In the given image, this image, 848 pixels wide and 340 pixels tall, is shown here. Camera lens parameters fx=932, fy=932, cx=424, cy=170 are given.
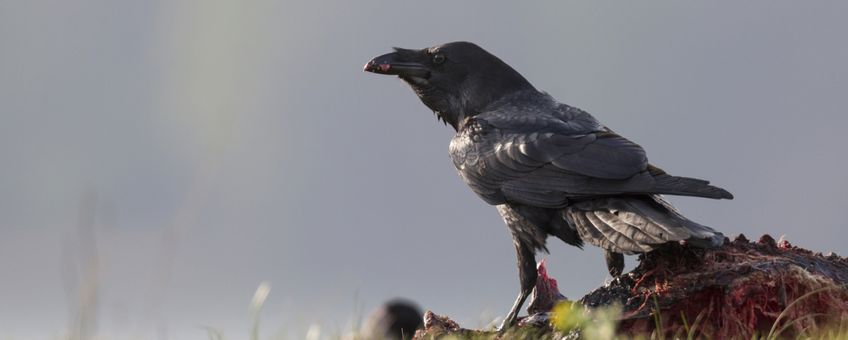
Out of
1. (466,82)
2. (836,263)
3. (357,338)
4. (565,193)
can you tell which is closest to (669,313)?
(565,193)

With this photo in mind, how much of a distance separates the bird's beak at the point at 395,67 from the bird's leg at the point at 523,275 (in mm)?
1991

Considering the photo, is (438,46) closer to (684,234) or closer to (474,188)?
(474,188)

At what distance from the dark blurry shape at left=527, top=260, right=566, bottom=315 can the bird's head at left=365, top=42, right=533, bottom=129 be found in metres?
1.55

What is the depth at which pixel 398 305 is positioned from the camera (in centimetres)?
880

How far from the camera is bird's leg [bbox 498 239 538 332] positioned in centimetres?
675

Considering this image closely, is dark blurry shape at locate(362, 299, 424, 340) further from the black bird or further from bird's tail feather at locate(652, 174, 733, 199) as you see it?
bird's tail feather at locate(652, 174, 733, 199)

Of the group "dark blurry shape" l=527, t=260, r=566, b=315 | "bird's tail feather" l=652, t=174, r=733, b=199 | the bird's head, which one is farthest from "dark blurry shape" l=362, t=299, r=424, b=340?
"bird's tail feather" l=652, t=174, r=733, b=199

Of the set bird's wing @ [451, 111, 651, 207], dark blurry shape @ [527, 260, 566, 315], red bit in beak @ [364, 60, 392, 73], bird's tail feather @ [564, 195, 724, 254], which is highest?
red bit in beak @ [364, 60, 392, 73]

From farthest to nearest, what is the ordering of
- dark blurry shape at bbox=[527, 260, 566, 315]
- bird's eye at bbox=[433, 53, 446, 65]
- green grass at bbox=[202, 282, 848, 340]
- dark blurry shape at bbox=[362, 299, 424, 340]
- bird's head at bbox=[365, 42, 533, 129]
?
dark blurry shape at bbox=[362, 299, 424, 340] → bird's eye at bbox=[433, 53, 446, 65] → bird's head at bbox=[365, 42, 533, 129] → dark blurry shape at bbox=[527, 260, 566, 315] → green grass at bbox=[202, 282, 848, 340]

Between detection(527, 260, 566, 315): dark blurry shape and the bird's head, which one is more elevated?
the bird's head

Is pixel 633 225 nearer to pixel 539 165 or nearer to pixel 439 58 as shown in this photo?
pixel 539 165

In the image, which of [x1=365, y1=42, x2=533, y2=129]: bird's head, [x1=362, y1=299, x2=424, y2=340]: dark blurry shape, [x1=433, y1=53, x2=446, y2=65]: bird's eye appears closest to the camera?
[x1=365, y1=42, x2=533, y2=129]: bird's head

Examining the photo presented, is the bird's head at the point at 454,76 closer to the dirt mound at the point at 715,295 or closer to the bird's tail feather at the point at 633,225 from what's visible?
the bird's tail feather at the point at 633,225

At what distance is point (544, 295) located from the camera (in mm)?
7098
